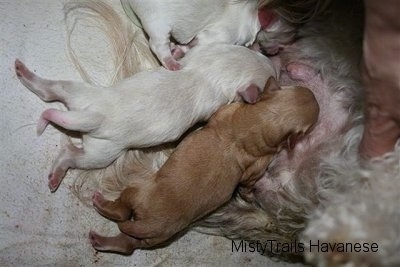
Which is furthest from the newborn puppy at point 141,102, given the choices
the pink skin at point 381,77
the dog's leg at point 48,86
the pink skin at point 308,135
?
the pink skin at point 381,77

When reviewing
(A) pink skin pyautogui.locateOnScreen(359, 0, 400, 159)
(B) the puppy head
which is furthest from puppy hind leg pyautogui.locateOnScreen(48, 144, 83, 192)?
(A) pink skin pyautogui.locateOnScreen(359, 0, 400, 159)

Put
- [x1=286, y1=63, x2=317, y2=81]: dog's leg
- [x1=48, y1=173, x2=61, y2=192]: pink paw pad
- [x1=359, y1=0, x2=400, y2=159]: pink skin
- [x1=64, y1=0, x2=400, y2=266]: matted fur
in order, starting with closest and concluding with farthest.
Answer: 1. [x1=359, y1=0, x2=400, y2=159]: pink skin
2. [x1=64, y1=0, x2=400, y2=266]: matted fur
3. [x1=48, y1=173, x2=61, y2=192]: pink paw pad
4. [x1=286, y1=63, x2=317, y2=81]: dog's leg

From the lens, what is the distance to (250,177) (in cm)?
146

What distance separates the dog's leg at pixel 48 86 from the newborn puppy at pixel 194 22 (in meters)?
0.18

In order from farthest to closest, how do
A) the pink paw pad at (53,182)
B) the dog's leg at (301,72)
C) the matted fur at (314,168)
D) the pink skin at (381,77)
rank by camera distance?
the dog's leg at (301,72) → the pink paw pad at (53,182) → the matted fur at (314,168) → the pink skin at (381,77)

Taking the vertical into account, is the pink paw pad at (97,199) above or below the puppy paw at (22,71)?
below

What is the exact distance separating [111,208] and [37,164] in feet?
0.55

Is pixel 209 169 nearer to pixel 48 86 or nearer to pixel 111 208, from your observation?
pixel 111 208

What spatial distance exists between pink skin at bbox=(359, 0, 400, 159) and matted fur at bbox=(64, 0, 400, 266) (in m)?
0.03

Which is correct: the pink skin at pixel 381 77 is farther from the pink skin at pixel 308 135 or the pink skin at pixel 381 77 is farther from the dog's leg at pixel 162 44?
the dog's leg at pixel 162 44

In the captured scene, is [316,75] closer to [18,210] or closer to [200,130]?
[200,130]

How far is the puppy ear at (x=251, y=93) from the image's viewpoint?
4.70 feet

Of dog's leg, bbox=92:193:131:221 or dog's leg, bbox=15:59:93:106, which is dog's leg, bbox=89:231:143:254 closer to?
dog's leg, bbox=92:193:131:221

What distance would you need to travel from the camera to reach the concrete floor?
1394 millimetres
